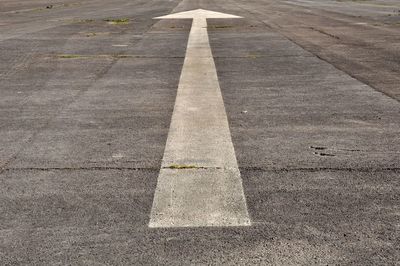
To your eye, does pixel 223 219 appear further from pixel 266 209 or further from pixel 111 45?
pixel 111 45

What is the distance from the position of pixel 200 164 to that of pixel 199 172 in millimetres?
173

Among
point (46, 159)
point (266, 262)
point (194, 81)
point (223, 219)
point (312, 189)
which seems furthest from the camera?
point (194, 81)

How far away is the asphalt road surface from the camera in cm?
292

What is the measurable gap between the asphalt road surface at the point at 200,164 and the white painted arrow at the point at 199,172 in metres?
0.01

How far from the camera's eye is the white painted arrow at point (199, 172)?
3268 mm

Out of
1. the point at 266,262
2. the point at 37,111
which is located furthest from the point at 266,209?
the point at 37,111

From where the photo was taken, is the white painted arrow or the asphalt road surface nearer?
the asphalt road surface

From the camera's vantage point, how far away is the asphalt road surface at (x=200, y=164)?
292 centimetres

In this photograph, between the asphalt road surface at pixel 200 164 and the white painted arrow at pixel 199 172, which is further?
the white painted arrow at pixel 199 172

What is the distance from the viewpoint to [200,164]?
416cm

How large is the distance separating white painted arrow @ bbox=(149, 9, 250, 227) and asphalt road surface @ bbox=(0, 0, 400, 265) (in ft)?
0.05

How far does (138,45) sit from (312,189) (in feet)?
30.4

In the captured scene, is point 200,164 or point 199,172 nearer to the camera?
point 199,172

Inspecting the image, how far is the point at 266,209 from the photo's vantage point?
3344 mm
